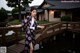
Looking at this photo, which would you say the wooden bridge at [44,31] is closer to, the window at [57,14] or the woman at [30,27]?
the woman at [30,27]

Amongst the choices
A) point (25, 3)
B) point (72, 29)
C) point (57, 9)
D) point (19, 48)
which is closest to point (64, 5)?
point (57, 9)

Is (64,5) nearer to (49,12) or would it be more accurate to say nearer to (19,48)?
(49,12)

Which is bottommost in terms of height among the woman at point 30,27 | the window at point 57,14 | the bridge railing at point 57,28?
the window at point 57,14

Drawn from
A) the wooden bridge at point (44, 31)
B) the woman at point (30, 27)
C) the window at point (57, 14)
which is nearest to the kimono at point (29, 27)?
the woman at point (30, 27)

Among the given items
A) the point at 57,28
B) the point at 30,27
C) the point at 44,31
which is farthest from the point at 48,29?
the point at 30,27

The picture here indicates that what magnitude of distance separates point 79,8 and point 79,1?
4530mm

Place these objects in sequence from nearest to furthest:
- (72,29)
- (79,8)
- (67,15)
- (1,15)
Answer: (72,29) → (1,15) → (79,8) → (67,15)

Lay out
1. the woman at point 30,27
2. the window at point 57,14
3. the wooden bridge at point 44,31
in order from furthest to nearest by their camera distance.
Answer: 1. the window at point 57,14
2. the wooden bridge at point 44,31
3. the woman at point 30,27

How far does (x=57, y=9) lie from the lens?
126 feet

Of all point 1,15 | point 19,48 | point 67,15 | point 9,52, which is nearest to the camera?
point 9,52

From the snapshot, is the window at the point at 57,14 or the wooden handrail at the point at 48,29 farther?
the window at the point at 57,14

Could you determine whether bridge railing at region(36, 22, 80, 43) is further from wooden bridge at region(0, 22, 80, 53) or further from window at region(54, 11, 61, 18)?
window at region(54, 11, 61, 18)

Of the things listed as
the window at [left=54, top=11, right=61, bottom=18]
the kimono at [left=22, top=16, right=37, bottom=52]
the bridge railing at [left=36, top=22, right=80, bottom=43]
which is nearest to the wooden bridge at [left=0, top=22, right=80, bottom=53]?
the bridge railing at [left=36, top=22, right=80, bottom=43]

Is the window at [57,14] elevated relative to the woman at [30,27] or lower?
lower
